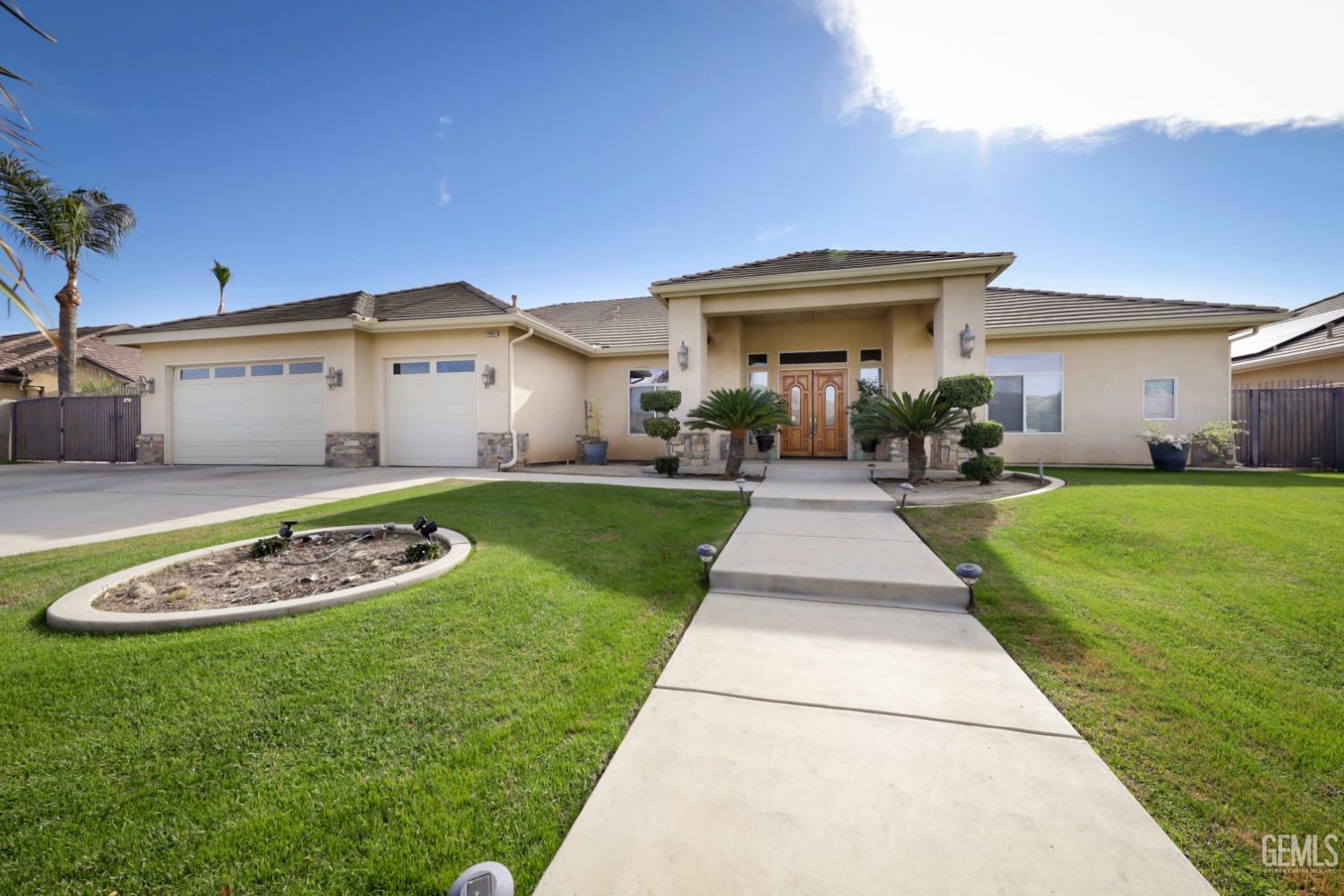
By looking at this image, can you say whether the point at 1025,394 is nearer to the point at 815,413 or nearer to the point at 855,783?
the point at 815,413

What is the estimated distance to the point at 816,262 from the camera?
9.48 metres

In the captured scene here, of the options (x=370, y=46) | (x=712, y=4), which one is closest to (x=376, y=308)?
(x=370, y=46)

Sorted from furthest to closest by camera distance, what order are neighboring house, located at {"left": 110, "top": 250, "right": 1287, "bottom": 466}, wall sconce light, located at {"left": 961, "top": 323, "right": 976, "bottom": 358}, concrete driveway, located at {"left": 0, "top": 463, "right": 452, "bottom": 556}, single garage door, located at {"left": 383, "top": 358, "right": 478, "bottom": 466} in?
single garage door, located at {"left": 383, "top": 358, "right": 478, "bottom": 466}
neighboring house, located at {"left": 110, "top": 250, "right": 1287, "bottom": 466}
wall sconce light, located at {"left": 961, "top": 323, "right": 976, "bottom": 358}
concrete driveway, located at {"left": 0, "top": 463, "right": 452, "bottom": 556}

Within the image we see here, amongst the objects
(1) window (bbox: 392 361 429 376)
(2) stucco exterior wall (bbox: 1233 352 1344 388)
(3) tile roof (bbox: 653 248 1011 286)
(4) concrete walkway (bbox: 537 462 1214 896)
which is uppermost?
(3) tile roof (bbox: 653 248 1011 286)

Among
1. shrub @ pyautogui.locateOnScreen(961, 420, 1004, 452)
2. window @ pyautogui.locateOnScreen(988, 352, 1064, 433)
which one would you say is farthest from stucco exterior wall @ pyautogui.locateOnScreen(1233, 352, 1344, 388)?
shrub @ pyautogui.locateOnScreen(961, 420, 1004, 452)

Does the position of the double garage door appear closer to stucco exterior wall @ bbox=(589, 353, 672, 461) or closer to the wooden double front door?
stucco exterior wall @ bbox=(589, 353, 672, 461)

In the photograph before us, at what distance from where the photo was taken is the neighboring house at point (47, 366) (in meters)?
15.9

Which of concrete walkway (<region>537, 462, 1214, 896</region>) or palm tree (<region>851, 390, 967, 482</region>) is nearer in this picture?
concrete walkway (<region>537, 462, 1214, 896</region>)

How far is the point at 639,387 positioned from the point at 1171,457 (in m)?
11.2

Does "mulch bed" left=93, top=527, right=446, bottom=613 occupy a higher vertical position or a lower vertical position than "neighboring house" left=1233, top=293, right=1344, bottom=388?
lower

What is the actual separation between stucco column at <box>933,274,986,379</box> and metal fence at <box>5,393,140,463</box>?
19.9m

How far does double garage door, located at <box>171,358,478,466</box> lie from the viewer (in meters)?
10.9

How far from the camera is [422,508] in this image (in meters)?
5.68

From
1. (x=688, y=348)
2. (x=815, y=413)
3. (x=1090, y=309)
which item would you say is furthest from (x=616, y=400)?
(x=1090, y=309)
